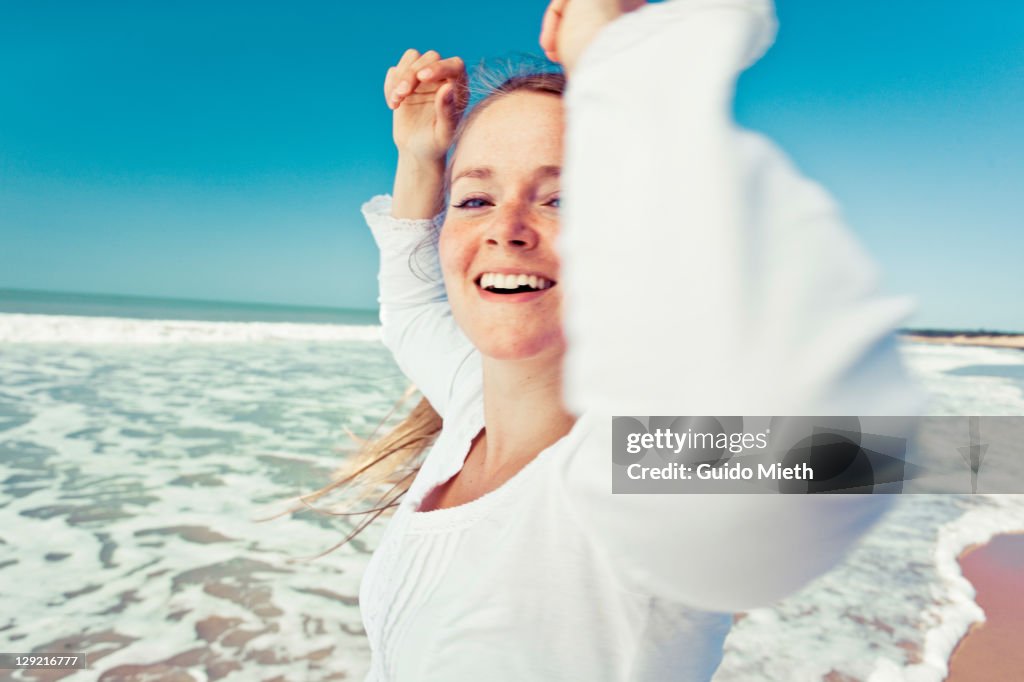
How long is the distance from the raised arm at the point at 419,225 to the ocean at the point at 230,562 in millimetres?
871

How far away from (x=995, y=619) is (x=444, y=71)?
4.03 m

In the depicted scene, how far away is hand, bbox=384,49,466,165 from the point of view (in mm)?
1601

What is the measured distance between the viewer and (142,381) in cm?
932

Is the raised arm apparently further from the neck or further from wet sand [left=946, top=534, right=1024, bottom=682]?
wet sand [left=946, top=534, right=1024, bottom=682]

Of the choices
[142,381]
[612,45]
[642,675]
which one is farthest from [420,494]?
[142,381]

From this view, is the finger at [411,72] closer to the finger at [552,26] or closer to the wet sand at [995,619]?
the finger at [552,26]

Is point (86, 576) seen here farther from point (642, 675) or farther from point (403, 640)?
point (642, 675)

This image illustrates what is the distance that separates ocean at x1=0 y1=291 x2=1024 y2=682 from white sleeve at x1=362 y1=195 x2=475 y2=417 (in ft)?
2.70

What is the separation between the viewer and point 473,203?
1.35 meters

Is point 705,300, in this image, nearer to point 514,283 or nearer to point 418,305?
point 514,283

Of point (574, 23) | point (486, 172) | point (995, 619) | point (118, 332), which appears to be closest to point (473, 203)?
point (486, 172)

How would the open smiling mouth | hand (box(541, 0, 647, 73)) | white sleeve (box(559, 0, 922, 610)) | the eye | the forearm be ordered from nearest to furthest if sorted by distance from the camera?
white sleeve (box(559, 0, 922, 610)) → hand (box(541, 0, 647, 73)) → the open smiling mouth → the eye → the forearm

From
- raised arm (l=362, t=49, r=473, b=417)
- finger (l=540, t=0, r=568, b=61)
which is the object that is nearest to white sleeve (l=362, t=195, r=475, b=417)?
raised arm (l=362, t=49, r=473, b=417)
